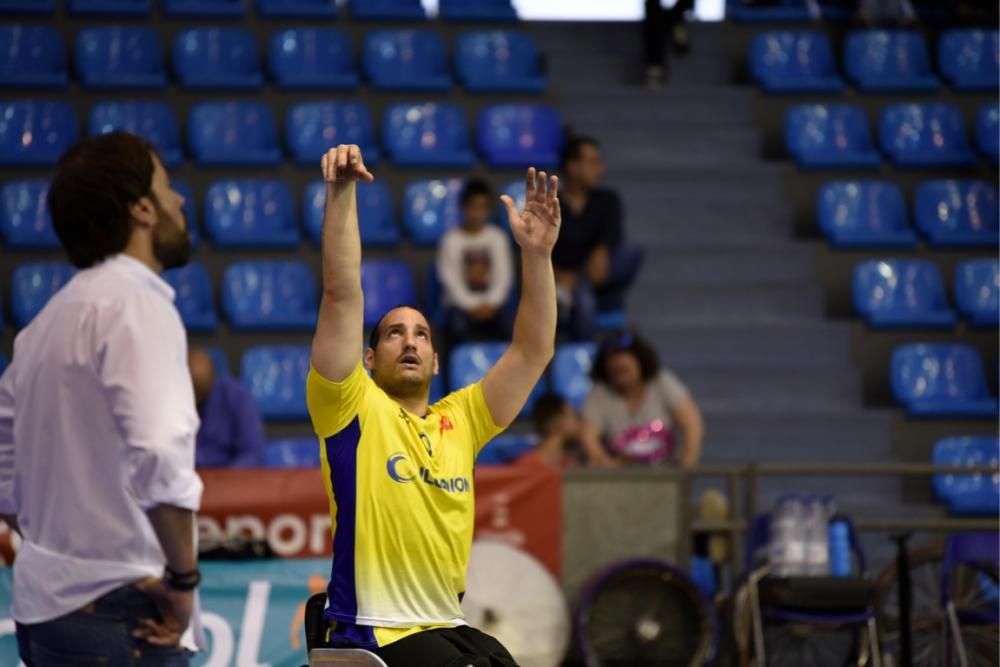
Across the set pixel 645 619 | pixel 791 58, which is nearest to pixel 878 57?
pixel 791 58

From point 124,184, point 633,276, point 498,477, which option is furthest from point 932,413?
point 124,184

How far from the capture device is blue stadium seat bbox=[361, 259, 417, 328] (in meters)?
10.4

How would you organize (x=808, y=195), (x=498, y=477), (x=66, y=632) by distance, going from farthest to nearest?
(x=808, y=195) → (x=498, y=477) → (x=66, y=632)

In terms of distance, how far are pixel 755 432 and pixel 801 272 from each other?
1536 millimetres

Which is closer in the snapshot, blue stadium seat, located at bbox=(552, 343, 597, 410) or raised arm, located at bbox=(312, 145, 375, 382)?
raised arm, located at bbox=(312, 145, 375, 382)

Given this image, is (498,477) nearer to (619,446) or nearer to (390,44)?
(619,446)

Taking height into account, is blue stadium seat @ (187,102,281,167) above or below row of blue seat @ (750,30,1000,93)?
below

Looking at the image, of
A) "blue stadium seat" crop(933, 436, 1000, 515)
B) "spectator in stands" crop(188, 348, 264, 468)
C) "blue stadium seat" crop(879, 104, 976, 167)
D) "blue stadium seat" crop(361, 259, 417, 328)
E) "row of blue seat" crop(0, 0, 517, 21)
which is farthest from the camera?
"row of blue seat" crop(0, 0, 517, 21)

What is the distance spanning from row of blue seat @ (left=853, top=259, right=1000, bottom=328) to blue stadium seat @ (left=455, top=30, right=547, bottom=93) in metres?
2.84

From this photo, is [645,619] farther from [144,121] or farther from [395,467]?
[144,121]

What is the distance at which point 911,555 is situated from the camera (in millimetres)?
7996

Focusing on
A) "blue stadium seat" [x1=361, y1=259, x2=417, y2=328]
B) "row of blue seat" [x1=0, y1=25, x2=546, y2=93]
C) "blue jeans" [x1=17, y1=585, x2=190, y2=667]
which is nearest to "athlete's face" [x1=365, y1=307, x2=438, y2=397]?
"blue jeans" [x1=17, y1=585, x2=190, y2=667]

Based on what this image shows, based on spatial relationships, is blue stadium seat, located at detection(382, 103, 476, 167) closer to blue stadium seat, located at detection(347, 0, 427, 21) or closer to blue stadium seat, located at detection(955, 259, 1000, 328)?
blue stadium seat, located at detection(347, 0, 427, 21)

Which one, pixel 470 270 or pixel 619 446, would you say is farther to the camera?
pixel 470 270
